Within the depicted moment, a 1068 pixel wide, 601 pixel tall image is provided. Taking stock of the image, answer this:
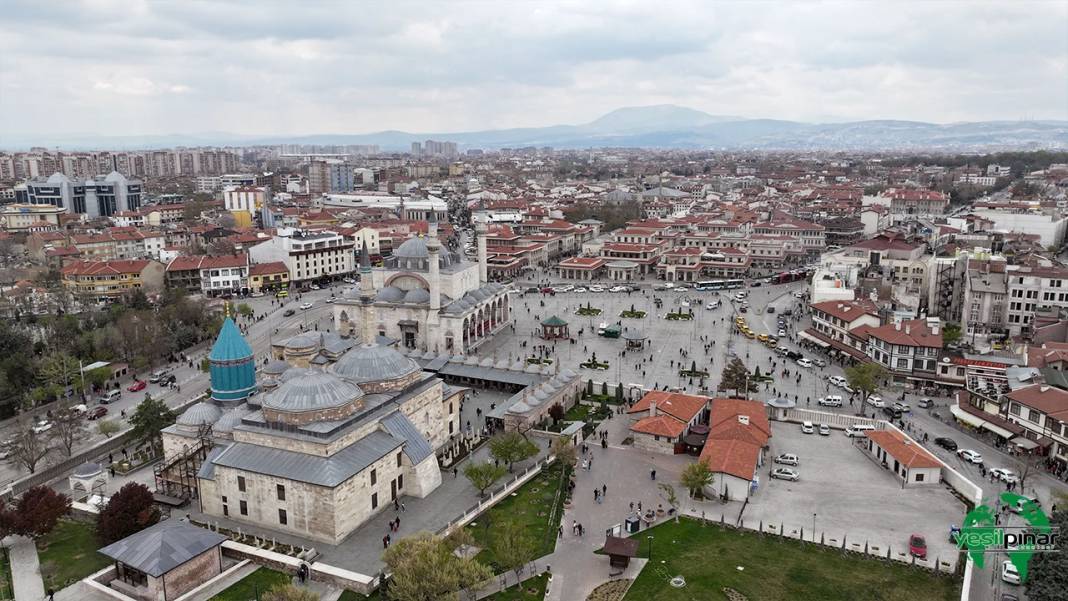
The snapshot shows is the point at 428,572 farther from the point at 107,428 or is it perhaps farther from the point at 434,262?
the point at 434,262

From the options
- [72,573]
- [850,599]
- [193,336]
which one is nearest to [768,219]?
[193,336]

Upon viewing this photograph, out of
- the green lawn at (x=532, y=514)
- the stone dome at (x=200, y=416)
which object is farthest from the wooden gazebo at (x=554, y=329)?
the stone dome at (x=200, y=416)

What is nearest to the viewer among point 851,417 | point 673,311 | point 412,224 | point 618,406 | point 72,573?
point 72,573

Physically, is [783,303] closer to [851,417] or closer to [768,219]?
[851,417]

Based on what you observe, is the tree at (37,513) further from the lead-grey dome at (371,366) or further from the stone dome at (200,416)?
the lead-grey dome at (371,366)

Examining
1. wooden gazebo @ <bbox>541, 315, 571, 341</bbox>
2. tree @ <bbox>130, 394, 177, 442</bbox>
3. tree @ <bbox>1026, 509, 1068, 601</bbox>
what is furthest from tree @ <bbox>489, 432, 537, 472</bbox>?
wooden gazebo @ <bbox>541, 315, 571, 341</bbox>

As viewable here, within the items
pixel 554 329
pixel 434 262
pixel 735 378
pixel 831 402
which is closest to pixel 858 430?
pixel 831 402

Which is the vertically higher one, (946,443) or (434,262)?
(434,262)
